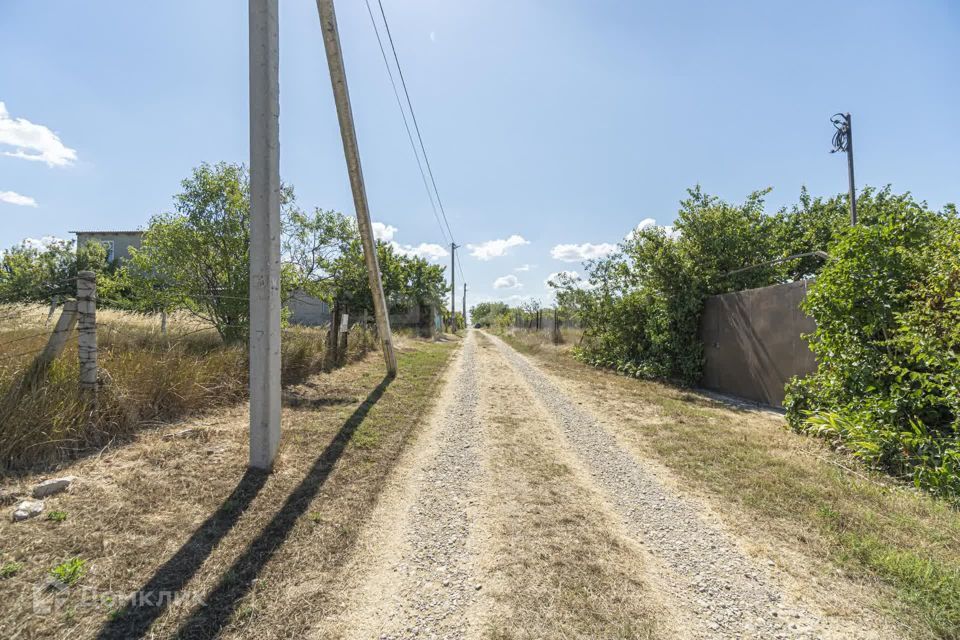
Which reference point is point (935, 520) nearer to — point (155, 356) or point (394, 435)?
point (394, 435)

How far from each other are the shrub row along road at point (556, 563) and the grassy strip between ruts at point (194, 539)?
30 cm

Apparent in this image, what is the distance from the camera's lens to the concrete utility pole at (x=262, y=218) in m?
3.34

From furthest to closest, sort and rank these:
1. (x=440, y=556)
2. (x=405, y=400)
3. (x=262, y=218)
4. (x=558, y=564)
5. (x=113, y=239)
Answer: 1. (x=113, y=239)
2. (x=405, y=400)
3. (x=262, y=218)
4. (x=440, y=556)
5. (x=558, y=564)

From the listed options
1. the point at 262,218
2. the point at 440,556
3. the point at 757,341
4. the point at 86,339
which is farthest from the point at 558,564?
the point at 757,341

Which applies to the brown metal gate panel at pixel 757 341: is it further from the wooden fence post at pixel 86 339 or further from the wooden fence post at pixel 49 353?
the wooden fence post at pixel 49 353

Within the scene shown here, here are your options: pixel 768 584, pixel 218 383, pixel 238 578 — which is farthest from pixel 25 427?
pixel 768 584

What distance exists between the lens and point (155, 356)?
466 cm

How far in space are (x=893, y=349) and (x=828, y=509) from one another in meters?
2.28

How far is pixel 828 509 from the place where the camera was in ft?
9.34

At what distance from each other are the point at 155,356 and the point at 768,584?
6355mm

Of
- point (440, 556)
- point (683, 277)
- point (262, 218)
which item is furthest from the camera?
point (683, 277)

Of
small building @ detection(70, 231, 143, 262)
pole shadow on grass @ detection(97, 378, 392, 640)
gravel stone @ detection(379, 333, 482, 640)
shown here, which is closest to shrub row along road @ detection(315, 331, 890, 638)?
gravel stone @ detection(379, 333, 482, 640)

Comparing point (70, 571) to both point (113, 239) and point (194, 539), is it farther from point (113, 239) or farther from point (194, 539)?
point (113, 239)

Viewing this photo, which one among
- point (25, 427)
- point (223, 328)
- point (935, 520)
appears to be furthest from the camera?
point (223, 328)
